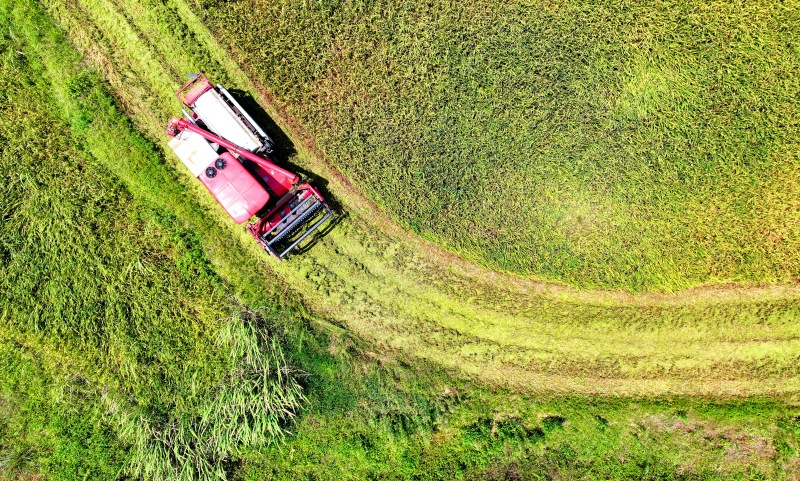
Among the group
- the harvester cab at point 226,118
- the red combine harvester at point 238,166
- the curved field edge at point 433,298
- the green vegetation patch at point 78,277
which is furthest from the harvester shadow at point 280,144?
the green vegetation patch at point 78,277

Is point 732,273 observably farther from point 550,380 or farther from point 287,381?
point 287,381

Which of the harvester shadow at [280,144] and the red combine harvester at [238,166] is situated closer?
the red combine harvester at [238,166]

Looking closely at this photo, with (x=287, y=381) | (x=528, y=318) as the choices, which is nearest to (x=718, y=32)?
(x=528, y=318)

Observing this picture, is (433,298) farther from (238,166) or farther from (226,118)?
(226,118)

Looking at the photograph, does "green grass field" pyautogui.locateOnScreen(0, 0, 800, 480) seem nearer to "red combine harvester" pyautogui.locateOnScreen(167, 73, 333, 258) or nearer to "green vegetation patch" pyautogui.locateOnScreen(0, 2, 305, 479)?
"green vegetation patch" pyautogui.locateOnScreen(0, 2, 305, 479)

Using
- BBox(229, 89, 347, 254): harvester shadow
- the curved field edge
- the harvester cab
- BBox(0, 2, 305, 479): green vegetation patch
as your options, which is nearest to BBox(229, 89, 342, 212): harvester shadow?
BBox(229, 89, 347, 254): harvester shadow

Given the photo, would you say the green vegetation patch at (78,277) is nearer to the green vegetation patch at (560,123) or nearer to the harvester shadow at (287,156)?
the harvester shadow at (287,156)

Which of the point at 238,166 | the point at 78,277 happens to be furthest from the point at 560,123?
the point at 78,277
